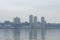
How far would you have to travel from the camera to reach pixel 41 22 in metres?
13.8

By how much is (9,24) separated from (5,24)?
421 mm

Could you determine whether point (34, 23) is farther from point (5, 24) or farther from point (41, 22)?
point (5, 24)

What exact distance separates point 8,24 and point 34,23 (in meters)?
2.15

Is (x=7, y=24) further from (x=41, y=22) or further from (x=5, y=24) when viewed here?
(x=41, y=22)

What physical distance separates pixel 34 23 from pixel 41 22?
1.74ft

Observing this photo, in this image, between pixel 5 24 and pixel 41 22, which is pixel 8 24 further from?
pixel 41 22

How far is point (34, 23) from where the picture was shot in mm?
13891

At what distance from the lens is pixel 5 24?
46.8ft

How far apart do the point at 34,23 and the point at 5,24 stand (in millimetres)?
2261

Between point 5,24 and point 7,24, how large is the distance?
313 mm

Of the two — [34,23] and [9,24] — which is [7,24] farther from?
[34,23]

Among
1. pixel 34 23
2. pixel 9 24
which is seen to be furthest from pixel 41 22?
pixel 9 24

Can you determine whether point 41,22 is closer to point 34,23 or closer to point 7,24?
point 34,23

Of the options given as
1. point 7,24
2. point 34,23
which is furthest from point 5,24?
point 34,23
